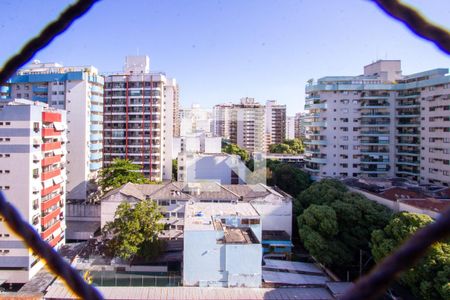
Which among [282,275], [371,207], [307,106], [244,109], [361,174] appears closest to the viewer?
[282,275]

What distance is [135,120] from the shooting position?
16.5 m

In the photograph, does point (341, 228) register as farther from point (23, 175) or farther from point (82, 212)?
point (82, 212)

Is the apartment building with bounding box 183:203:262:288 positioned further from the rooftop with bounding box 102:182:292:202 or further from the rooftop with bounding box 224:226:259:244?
the rooftop with bounding box 102:182:292:202

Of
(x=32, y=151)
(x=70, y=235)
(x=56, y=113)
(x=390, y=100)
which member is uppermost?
(x=390, y=100)

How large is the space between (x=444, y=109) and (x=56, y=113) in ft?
44.0

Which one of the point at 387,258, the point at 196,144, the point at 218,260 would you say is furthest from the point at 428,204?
the point at 196,144

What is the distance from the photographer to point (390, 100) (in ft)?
53.5

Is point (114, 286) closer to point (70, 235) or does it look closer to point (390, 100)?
point (70, 235)

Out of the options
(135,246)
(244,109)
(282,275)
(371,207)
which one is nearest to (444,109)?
(371,207)

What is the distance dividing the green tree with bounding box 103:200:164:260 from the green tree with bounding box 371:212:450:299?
15.7ft

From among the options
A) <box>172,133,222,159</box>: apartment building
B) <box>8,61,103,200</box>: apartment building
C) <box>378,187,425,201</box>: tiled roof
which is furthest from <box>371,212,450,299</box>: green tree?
<box>172,133,222,159</box>: apartment building

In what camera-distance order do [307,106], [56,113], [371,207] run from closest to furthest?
[371,207] → [56,113] → [307,106]

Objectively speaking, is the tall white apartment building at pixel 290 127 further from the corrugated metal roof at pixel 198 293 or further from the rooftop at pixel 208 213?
the corrugated metal roof at pixel 198 293

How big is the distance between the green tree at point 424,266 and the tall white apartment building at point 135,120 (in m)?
11.7
